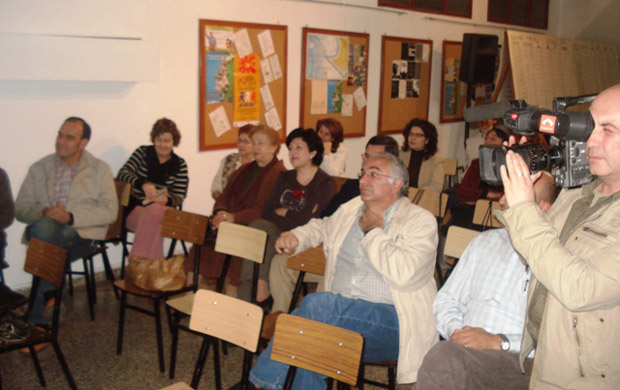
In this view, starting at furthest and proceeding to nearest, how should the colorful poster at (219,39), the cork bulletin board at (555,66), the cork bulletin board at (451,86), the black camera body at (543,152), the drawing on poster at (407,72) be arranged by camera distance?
the cork bulletin board at (451,86)
the cork bulletin board at (555,66)
the drawing on poster at (407,72)
the colorful poster at (219,39)
the black camera body at (543,152)

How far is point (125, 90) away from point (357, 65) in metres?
2.84

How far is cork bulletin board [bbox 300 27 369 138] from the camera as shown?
616 centimetres

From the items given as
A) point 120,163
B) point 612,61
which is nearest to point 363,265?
point 120,163

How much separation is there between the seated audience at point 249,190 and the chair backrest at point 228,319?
1.52 meters

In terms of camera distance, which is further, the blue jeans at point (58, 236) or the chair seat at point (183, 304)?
the blue jeans at point (58, 236)

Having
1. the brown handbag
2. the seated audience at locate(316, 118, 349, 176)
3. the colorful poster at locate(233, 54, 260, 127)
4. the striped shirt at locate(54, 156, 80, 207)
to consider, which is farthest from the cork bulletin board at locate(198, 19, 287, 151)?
the brown handbag

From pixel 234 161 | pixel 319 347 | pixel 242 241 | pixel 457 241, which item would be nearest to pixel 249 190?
pixel 234 161

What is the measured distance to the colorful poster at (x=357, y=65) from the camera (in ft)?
21.8

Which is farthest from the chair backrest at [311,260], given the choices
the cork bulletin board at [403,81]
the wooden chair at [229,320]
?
the cork bulletin board at [403,81]

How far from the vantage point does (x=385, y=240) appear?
271 centimetres

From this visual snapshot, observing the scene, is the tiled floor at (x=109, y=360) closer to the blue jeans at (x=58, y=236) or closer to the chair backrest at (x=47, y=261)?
the blue jeans at (x=58, y=236)

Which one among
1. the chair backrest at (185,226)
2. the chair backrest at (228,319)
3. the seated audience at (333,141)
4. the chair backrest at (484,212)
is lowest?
the chair backrest at (228,319)

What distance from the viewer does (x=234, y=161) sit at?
502 centimetres

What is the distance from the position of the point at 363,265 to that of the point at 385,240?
0.20 m
